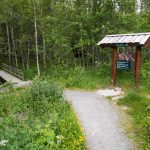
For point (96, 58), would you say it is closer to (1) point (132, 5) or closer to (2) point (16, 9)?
(1) point (132, 5)

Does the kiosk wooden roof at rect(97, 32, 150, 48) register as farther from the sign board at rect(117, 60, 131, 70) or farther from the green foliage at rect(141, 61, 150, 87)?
the green foliage at rect(141, 61, 150, 87)

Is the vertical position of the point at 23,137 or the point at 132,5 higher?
the point at 132,5

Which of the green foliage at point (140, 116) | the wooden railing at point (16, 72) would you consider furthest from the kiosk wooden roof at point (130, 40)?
the wooden railing at point (16, 72)

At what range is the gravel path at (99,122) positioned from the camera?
22.0 ft

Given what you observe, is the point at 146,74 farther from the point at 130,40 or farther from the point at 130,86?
the point at 130,40

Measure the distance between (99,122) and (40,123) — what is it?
2179 mm

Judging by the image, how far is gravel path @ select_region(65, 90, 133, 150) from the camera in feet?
22.0

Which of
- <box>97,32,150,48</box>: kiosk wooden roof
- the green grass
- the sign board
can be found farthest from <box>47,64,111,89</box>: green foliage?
the green grass

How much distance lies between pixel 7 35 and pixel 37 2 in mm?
6653

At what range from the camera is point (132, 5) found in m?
17.3

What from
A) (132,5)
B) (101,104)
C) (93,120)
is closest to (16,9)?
(132,5)

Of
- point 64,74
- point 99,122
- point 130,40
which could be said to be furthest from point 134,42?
point 64,74

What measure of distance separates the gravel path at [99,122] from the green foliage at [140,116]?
0.36m

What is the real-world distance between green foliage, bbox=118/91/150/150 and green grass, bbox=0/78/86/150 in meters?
→ 1.52
